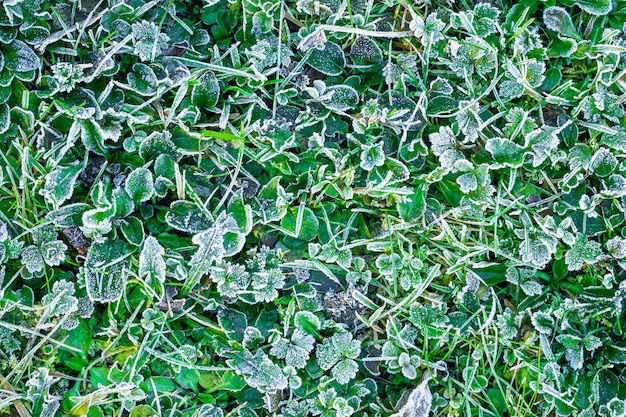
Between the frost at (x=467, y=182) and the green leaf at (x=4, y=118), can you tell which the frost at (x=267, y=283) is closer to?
the frost at (x=467, y=182)

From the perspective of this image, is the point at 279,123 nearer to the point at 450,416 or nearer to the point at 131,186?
the point at 131,186

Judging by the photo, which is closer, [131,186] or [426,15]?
[131,186]

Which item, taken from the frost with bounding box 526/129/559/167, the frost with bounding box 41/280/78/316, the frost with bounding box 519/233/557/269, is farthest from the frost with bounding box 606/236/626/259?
the frost with bounding box 41/280/78/316

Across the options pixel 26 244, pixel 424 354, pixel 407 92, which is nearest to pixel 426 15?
pixel 407 92

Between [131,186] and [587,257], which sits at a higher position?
[131,186]

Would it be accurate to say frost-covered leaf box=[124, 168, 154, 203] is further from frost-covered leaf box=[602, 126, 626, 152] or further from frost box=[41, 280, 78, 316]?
frost-covered leaf box=[602, 126, 626, 152]

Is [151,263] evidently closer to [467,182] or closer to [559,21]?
[467,182]
